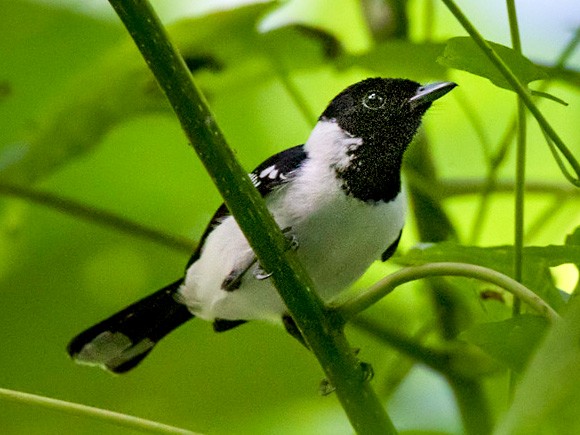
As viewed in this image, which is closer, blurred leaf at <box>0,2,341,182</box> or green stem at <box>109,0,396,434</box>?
green stem at <box>109,0,396,434</box>

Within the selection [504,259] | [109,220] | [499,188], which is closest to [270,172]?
[109,220]

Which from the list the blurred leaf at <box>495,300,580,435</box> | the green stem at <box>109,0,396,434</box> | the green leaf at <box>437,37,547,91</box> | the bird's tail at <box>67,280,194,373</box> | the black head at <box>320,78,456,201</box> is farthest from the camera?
the bird's tail at <box>67,280,194,373</box>

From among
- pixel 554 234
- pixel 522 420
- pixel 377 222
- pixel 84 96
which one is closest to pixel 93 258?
pixel 84 96

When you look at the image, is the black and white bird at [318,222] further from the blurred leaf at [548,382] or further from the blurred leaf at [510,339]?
the blurred leaf at [548,382]

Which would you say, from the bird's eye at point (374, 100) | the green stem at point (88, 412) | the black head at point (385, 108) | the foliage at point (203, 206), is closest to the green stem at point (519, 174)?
the foliage at point (203, 206)

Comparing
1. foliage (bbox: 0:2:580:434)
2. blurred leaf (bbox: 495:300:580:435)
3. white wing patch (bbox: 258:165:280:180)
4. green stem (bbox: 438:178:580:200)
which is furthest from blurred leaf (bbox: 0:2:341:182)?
blurred leaf (bbox: 495:300:580:435)

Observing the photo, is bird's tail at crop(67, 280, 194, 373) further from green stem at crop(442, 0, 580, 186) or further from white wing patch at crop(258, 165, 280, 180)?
green stem at crop(442, 0, 580, 186)
